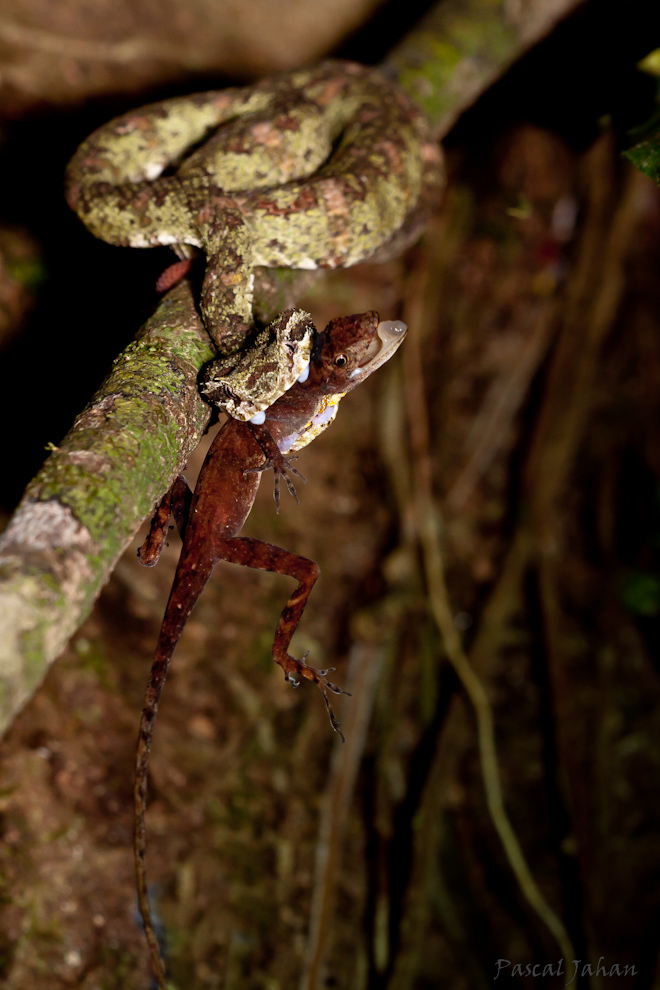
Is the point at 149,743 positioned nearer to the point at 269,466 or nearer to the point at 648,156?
the point at 269,466

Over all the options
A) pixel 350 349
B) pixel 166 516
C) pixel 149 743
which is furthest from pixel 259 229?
pixel 149 743

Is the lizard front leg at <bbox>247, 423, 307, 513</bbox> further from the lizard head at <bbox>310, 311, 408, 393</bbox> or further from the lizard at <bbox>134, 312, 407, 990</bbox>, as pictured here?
the lizard head at <bbox>310, 311, 408, 393</bbox>

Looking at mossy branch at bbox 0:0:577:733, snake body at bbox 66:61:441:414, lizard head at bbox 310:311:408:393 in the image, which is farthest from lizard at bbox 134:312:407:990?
snake body at bbox 66:61:441:414

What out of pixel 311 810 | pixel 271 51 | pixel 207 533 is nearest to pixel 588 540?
pixel 311 810

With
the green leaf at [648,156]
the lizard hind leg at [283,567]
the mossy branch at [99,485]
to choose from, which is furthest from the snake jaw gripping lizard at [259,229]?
the green leaf at [648,156]

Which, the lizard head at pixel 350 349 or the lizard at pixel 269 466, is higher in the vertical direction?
the lizard head at pixel 350 349

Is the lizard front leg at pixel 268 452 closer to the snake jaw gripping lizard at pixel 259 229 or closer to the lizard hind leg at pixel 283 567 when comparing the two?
the snake jaw gripping lizard at pixel 259 229
